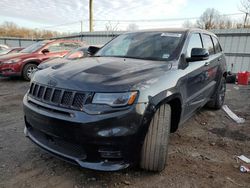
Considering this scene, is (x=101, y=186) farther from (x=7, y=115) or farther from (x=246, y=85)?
(x=246, y=85)

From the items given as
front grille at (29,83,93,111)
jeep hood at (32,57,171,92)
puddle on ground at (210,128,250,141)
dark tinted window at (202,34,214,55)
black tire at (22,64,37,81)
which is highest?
dark tinted window at (202,34,214,55)

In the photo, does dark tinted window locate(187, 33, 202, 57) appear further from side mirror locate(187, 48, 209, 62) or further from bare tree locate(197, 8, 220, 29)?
bare tree locate(197, 8, 220, 29)

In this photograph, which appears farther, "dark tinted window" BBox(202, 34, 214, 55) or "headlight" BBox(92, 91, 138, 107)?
"dark tinted window" BBox(202, 34, 214, 55)

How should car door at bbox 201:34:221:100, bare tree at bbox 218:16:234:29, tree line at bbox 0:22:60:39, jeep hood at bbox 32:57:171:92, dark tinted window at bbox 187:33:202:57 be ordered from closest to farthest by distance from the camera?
1. jeep hood at bbox 32:57:171:92
2. dark tinted window at bbox 187:33:202:57
3. car door at bbox 201:34:221:100
4. bare tree at bbox 218:16:234:29
5. tree line at bbox 0:22:60:39

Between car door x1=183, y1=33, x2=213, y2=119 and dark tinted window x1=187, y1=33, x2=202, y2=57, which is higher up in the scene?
dark tinted window x1=187, y1=33, x2=202, y2=57

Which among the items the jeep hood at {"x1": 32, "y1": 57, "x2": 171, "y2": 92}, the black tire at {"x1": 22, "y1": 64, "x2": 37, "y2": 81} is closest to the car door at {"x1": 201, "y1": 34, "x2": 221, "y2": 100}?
the jeep hood at {"x1": 32, "y1": 57, "x2": 171, "y2": 92}

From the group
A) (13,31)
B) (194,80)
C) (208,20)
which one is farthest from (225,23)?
(13,31)

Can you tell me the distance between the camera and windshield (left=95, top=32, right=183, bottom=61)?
2.97 meters

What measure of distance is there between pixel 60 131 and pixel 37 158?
1.00 m

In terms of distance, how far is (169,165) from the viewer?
2672 millimetres

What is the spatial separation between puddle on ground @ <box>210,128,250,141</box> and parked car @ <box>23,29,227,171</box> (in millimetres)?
1306

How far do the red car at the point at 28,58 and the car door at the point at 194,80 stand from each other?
7.07 metres

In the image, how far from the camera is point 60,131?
6.73 ft

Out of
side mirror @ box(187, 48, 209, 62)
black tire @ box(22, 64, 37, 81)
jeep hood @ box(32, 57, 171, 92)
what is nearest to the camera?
jeep hood @ box(32, 57, 171, 92)
